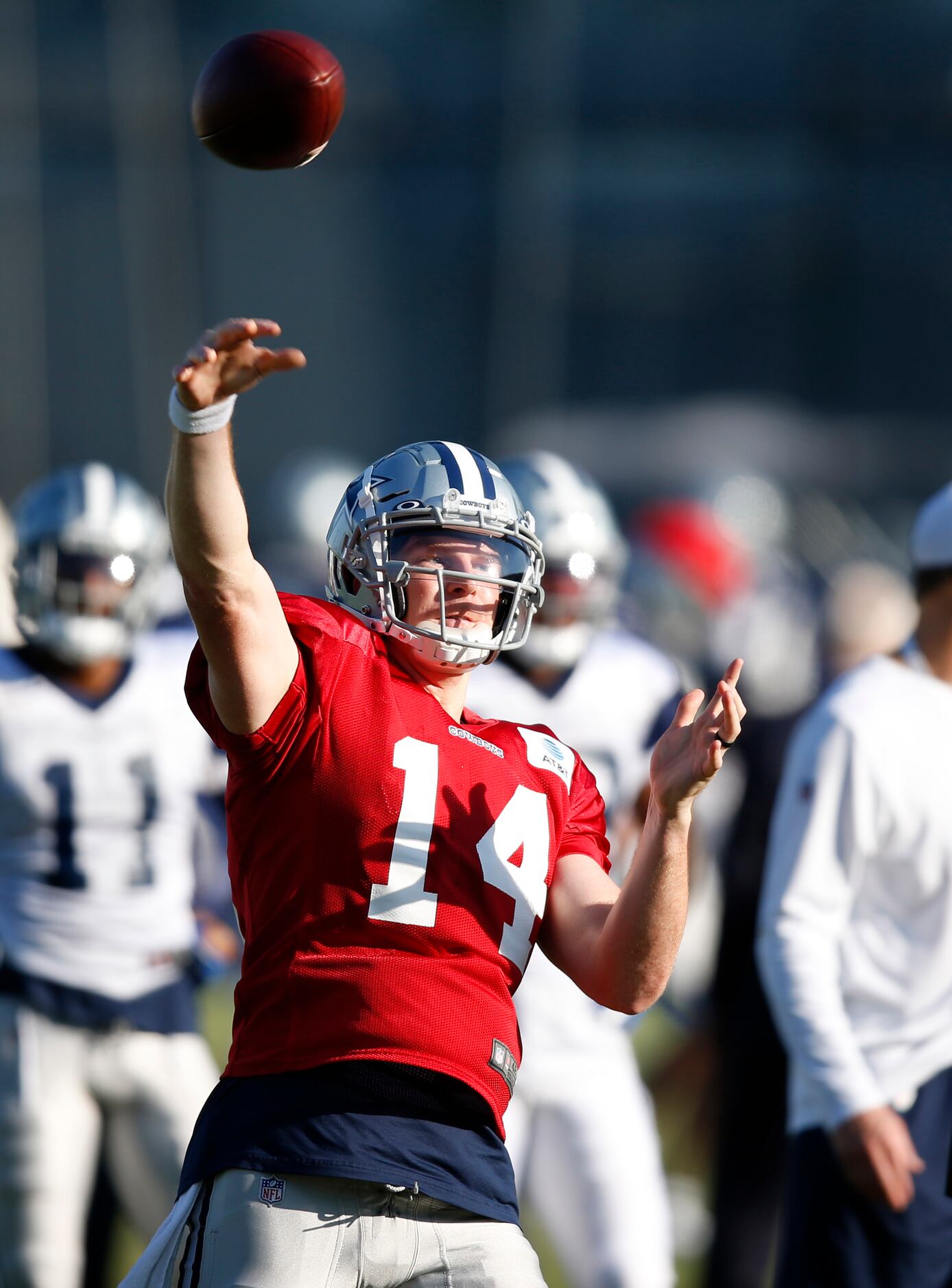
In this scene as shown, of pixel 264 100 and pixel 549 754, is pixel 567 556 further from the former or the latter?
pixel 264 100

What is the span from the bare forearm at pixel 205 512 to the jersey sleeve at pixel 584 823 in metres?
0.71

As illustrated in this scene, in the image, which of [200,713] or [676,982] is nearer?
[200,713]

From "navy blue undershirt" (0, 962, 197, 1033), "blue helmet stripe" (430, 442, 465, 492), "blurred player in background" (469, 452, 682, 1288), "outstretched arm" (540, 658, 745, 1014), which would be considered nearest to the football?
"blue helmet stripe" (430, 442, 465, 492)

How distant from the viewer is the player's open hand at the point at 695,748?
212 centimetres

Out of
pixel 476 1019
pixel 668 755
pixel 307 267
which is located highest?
pixel 668 755

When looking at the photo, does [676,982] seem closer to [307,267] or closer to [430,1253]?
[430,1253]

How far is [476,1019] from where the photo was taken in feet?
7.20

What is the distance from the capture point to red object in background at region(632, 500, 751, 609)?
1285 centimetres

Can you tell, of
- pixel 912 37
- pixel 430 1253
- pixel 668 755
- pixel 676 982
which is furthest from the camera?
pixel 912 37

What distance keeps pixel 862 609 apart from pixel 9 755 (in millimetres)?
3288

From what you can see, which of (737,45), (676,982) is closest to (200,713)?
(676,982)

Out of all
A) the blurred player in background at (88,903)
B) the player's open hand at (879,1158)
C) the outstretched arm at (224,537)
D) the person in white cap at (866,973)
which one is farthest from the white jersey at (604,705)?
the outstretched arm at (224,537)

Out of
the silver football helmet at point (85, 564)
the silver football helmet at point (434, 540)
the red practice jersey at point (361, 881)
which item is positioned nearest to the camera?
the red practice jersey at point (361, 881)

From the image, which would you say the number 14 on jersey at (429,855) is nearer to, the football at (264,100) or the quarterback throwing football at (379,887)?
the quarterback throwing football at (379,887)
